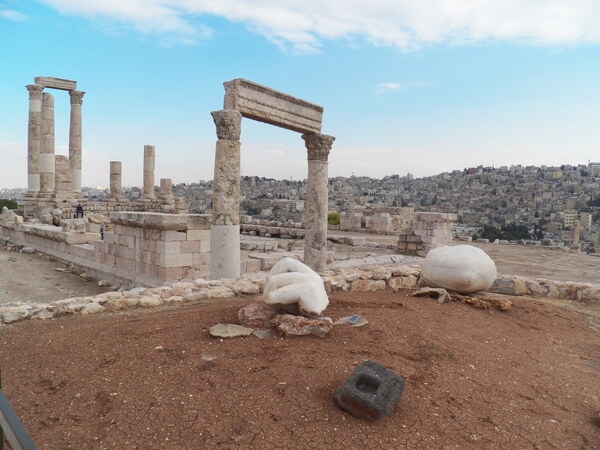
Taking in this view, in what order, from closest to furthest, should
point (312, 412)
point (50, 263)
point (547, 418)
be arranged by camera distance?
1. point (312, 412)
2. point (547, 418)
3. point (50, 263)

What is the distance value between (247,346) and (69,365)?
150 centimetres

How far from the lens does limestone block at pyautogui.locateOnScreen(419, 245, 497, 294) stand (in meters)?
6.41

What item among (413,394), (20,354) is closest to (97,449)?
(20,354)

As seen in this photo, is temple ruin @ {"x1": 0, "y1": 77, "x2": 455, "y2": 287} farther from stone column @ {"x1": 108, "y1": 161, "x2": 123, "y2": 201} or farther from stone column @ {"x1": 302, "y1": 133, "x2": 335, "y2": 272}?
stone column @ {"x1": 108, "y1": 161, "x2": 123, "y2": 201}

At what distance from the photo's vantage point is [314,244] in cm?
997

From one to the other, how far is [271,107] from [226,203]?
2.28 m

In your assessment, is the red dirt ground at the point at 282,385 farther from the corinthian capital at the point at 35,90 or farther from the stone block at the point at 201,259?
the corinthian capital at the point at 35,90

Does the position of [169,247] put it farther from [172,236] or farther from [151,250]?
[151,250]

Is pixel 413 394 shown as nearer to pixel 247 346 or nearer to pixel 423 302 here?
pixel 247 346

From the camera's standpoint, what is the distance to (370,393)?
9.45ft

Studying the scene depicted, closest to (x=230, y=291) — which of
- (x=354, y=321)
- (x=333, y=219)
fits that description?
(x=354, y=321)

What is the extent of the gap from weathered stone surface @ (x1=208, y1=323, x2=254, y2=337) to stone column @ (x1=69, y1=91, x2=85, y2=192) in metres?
27.2

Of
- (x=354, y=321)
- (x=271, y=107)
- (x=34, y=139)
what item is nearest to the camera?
(x=354, y=321)

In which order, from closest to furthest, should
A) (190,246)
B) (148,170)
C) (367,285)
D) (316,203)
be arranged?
(367,285) < (190,246) < (316,203) < (148,170)
